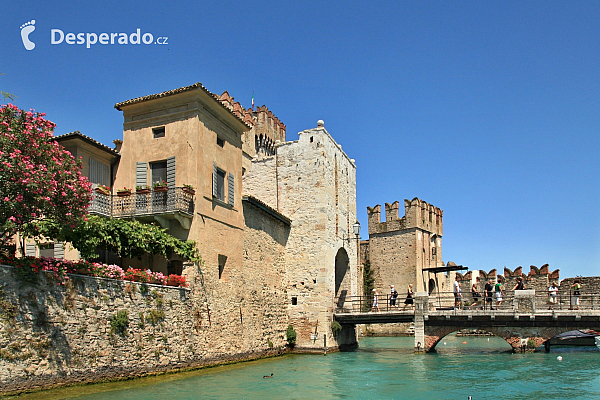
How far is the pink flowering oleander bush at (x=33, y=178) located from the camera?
11891mm

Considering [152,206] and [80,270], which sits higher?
[152,206]

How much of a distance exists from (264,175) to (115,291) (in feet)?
49.1

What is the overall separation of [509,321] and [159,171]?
1565 cm

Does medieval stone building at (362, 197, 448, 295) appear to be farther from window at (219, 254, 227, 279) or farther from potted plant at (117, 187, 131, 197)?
potted plant at (117, 187, 131, 197)

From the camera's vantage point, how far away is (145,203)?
18.8 m

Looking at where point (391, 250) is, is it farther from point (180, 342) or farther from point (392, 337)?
point (180, 342)

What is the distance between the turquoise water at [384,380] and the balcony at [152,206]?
5.15 metres

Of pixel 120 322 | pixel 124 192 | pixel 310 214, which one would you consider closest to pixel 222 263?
pixel 124 192

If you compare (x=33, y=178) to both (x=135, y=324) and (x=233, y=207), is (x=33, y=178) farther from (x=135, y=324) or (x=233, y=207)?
(x=233, y=207)

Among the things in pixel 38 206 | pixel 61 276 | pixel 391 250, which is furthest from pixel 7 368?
pixel 391 250

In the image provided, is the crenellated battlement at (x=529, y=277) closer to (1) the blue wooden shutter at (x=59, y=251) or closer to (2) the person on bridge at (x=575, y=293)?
(2) the person on bridge at (x=575, y=293)

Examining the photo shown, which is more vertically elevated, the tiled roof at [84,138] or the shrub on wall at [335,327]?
the tiled roof at [84,138]

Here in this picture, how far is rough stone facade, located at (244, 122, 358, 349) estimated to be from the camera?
26.4 m

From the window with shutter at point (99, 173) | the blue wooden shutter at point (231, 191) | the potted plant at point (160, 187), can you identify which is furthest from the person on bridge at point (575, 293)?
the window with shutter at point (99, 173)
